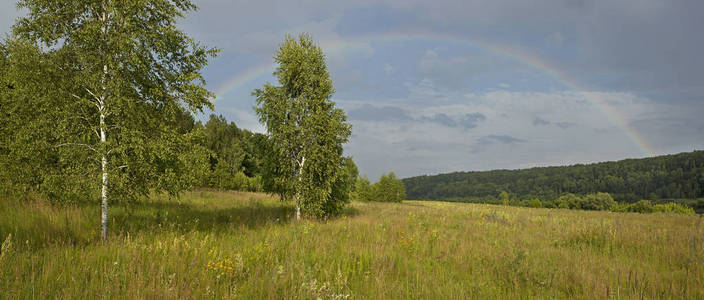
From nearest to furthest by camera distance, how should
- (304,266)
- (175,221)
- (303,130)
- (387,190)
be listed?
(304,266) < (175,221) < (303,130) < (387,190)

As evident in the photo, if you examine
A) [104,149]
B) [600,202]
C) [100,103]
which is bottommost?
[600,202]

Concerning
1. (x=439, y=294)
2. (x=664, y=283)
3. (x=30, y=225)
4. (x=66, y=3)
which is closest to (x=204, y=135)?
(x=66, y=3)

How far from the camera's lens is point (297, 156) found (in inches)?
509

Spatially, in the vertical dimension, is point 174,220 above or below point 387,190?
above

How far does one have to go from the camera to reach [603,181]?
140125mm

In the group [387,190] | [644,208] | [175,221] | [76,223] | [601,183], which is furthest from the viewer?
[601,183]

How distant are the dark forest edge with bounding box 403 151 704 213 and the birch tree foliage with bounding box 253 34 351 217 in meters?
114

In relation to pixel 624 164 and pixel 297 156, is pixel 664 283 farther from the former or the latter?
pixel 624 164

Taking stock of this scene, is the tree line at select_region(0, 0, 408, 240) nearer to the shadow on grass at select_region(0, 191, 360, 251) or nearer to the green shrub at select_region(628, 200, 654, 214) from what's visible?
the shadow on grass at select_region(0, 191, 360, 251)

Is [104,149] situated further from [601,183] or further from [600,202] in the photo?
[601,183]

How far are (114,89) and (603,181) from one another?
189 m

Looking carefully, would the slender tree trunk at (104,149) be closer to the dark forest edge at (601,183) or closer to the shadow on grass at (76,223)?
the shadow on grass at (76,223)

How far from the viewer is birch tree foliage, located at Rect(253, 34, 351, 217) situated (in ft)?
40.7

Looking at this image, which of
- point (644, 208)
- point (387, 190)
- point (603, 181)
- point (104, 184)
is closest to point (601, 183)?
point (603, 181)
